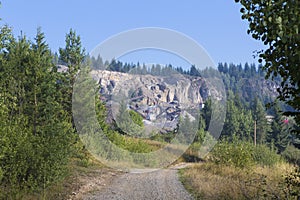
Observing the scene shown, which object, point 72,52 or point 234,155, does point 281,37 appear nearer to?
point 234,155

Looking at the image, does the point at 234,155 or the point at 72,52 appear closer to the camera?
the point at 234,155

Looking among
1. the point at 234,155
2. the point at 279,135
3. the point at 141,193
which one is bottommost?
the point at 141,193

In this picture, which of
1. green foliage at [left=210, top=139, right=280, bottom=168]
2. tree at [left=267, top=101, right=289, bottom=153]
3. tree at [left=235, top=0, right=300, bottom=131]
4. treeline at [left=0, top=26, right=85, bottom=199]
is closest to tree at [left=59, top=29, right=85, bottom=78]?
treeline at [left=0, top=26, right=85, bottom=199]

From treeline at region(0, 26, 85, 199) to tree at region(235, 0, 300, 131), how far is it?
8.67 m

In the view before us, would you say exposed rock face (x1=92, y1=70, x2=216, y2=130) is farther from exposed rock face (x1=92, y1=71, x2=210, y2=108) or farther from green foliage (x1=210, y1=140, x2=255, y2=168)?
green foliage (x1=210, y1=140, x2=255, y2=168)

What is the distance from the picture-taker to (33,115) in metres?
24.7

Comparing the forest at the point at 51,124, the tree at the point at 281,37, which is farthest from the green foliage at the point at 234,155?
the tree at the point at 281,37

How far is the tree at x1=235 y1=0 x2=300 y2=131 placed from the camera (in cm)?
313

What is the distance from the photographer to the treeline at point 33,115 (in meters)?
11.9

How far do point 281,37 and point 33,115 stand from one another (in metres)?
23.5

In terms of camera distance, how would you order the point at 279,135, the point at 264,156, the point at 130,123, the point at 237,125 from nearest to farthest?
1. the point at 264,156
2. the point at 130,123
3. the point at 279,135
4. the point at 237,125

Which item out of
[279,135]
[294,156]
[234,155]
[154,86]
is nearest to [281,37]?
[234,155]

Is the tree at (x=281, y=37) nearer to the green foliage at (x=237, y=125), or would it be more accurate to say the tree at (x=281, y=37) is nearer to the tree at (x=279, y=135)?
the tree at (x=279, y=135)

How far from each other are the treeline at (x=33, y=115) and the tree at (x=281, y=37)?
8665 millimetres
